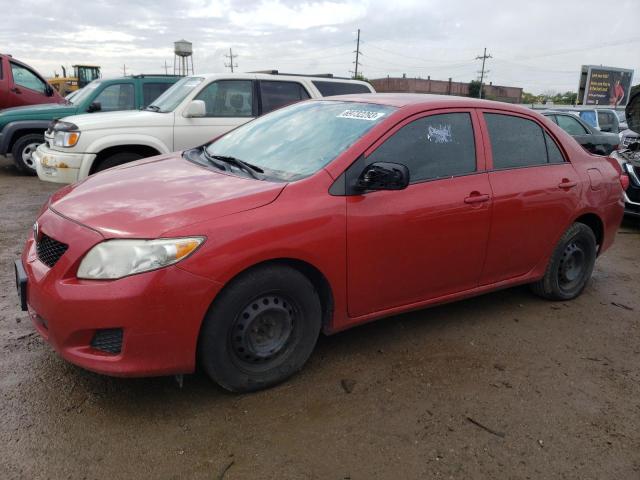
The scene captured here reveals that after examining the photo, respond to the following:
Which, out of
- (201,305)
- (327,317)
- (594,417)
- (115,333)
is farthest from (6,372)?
(594,417)

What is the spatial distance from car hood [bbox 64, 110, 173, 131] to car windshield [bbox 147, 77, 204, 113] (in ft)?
0.75

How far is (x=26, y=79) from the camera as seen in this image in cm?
1150

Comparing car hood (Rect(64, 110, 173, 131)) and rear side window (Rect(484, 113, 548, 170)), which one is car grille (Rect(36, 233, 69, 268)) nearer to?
rear side window (Rect(484, 113, 548, 170))

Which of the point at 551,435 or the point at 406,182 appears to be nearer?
the point at 551,435

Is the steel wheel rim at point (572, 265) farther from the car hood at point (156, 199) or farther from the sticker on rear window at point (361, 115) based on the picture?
the car hood at point (156, 199)

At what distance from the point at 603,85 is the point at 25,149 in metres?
49.6

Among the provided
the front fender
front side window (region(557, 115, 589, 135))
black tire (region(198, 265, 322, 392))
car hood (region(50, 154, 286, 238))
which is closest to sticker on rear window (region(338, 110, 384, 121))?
car hood (region(50, 154, 286, 238))

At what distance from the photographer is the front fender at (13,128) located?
9.85 m

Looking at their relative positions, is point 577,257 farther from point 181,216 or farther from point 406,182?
point 181,216

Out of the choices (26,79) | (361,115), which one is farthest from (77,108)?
(361,115)

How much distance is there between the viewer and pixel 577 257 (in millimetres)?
4598

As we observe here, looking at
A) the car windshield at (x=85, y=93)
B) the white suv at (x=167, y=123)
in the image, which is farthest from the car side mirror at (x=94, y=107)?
the white suv at (x=167, y=123)

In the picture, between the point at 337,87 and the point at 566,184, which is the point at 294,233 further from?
the point at 337,87

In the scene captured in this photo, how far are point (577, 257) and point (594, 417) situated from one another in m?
1.98
